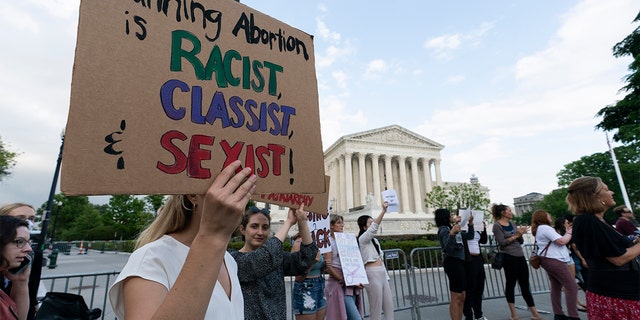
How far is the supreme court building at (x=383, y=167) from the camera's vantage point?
50.5 metres

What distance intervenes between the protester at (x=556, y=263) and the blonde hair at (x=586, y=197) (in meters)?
2.44

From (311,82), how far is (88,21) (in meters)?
0.92

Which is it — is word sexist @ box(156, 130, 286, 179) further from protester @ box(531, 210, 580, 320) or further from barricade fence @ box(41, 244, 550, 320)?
protester @ box(531, 210, 580, 320)

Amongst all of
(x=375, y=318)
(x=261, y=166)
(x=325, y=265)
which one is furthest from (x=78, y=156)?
(x=375, y=318)

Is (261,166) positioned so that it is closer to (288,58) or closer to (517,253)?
(288,58)

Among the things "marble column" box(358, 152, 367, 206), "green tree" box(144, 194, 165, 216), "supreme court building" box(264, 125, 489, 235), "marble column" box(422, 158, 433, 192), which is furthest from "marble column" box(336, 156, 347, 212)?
"green tree" box(144, 194, 165, 216)

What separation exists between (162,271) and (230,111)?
64 centimetres

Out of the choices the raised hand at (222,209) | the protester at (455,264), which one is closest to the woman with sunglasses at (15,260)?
the raised hand at (222,209)

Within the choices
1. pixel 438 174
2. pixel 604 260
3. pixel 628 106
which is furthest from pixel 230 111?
pixel 438 174

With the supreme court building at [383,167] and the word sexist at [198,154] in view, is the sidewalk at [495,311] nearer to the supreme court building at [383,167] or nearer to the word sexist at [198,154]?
the word sexist at [198,154]

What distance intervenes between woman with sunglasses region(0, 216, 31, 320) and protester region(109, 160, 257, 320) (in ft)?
4.61

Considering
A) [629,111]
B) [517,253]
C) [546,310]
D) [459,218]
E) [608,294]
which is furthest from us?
[629,111]

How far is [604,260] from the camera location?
2965 mm

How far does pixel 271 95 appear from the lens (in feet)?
4.69
